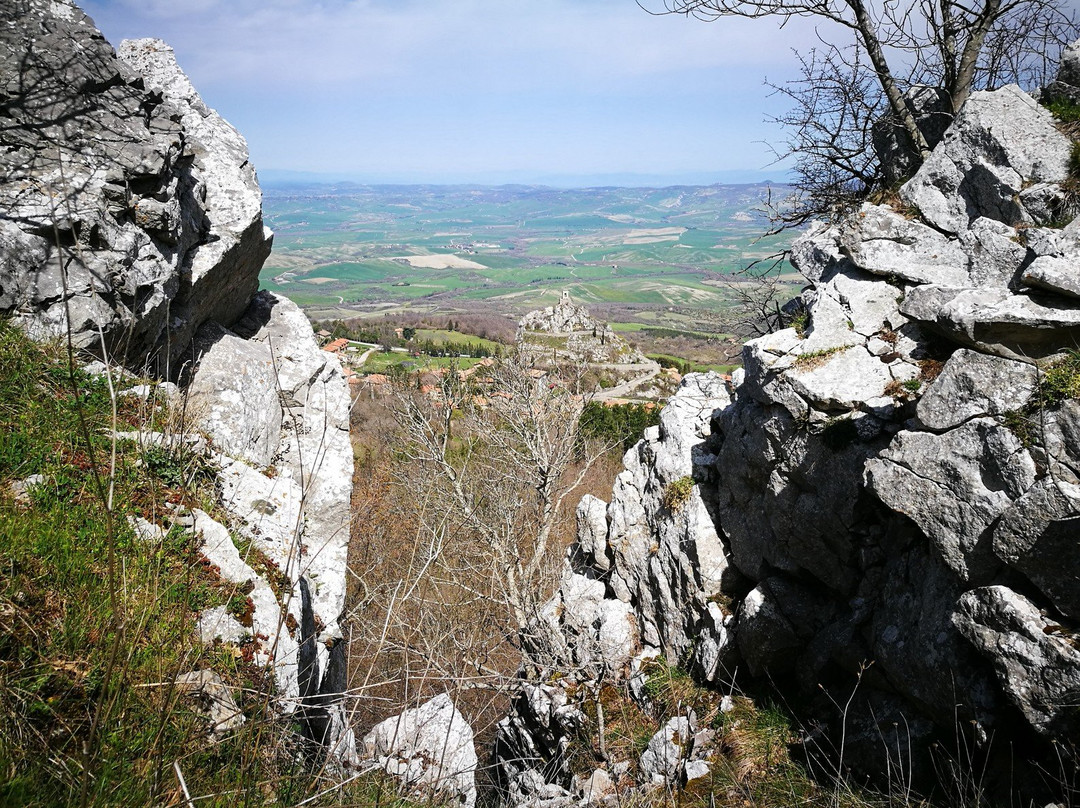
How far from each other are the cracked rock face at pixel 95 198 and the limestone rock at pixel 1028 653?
7686 mm

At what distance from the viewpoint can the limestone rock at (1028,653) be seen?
147 inches

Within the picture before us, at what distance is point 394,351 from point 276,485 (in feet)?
174

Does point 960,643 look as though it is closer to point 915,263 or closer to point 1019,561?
point 1019,561

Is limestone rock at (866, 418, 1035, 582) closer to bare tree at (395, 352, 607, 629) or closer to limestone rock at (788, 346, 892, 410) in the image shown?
limestone rock at (788, 346, 892, 410)

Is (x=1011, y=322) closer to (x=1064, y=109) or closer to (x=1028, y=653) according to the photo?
(x=1028, y=653)

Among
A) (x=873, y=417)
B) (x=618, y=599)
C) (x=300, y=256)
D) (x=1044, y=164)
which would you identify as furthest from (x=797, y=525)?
(x=300, y=256)

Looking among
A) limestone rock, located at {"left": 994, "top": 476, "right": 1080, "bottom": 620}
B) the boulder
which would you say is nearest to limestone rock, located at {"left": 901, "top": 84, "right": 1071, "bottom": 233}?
the boulder

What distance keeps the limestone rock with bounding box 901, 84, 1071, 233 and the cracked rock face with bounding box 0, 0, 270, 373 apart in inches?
358

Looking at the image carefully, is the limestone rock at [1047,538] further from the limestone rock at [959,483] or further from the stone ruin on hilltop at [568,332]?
the stone ruin on hilltop at [568,332]

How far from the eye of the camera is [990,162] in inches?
265

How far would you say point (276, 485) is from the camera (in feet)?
22.7

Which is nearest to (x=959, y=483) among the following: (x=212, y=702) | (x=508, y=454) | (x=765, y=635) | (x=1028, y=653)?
(x=1028, y=653)

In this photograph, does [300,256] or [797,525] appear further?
[300,256]

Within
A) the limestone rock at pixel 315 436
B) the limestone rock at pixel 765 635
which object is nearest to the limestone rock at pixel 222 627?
the limestone rock at pixel 315 436
